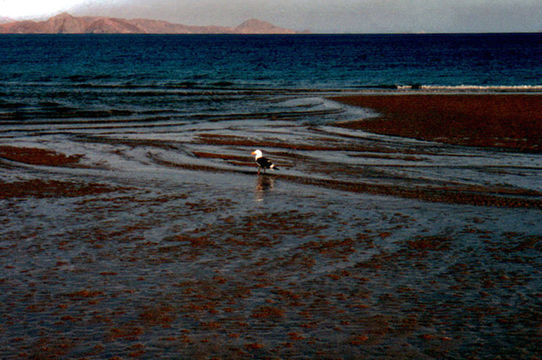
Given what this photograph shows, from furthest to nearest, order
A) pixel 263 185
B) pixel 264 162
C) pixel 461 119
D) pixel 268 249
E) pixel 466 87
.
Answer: pixel 466 87, pixel 461 119, pixel 264 162, pixel 263 185, pixel 268 249

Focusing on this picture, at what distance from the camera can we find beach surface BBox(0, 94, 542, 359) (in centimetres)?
636

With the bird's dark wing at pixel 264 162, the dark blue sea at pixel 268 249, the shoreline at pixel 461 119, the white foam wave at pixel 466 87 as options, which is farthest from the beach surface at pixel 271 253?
the white foam wave at pixel 466 87

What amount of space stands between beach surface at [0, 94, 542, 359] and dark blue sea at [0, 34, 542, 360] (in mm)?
31

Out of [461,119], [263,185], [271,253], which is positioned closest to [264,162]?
[263,185]

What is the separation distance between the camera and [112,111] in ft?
103

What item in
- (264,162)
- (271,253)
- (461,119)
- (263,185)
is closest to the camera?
(271,253)

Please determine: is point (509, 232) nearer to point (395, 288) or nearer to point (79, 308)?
point (395, 288)

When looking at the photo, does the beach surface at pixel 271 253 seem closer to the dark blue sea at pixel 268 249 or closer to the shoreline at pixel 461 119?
the dark blue sea at pixel 268 249

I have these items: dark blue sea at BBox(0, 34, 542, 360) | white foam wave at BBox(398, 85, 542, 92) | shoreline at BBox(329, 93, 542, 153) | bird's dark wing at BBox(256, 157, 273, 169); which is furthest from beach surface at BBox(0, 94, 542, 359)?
white foam wave at BBox(398, 85, 542, 92)

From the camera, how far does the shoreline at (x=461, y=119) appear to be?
21.8 m

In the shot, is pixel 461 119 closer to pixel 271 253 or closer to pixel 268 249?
pixel 268 249

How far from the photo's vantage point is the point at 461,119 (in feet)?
88.9

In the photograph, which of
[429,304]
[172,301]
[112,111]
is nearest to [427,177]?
[429,304]

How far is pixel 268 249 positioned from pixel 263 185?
16.1ft
